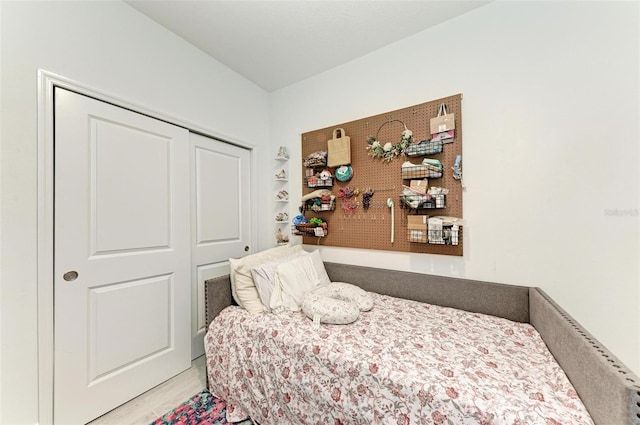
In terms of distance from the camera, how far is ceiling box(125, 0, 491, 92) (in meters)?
1.66

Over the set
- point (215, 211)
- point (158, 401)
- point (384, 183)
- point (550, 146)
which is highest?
point (550, 146)

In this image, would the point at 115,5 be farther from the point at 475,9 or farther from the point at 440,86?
the point at 475,9

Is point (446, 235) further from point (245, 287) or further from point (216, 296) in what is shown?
point (216, 296)

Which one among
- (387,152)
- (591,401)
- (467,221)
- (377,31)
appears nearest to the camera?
(591,401)

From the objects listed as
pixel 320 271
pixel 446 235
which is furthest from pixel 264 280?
pixel 446 235

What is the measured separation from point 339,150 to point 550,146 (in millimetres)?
1439

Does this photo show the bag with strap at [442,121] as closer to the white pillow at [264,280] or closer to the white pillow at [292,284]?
the white pillow at [292,284]

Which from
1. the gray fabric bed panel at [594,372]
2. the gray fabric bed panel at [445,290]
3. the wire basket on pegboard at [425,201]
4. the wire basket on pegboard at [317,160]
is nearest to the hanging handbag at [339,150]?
the wire basket on pegboard at [317,160]

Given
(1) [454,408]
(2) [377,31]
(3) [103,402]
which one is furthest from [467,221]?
(3) [103,402]

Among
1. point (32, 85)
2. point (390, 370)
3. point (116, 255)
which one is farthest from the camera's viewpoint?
point (116, 255)

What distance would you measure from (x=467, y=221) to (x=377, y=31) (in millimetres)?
1596

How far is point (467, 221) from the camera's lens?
68.4 inches

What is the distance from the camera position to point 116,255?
1.62m

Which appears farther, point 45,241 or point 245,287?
point 245,287
